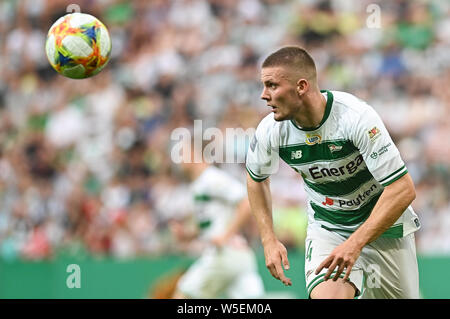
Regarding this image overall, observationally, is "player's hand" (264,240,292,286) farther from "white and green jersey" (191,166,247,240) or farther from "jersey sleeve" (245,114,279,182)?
"white and green jersey" (191,166,247,240)

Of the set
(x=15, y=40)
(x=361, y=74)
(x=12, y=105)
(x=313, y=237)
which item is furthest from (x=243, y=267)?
(x=15, y=40)

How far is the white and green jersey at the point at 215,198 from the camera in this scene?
351 inches

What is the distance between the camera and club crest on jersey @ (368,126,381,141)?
5.59 meters

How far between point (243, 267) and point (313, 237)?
108 inches

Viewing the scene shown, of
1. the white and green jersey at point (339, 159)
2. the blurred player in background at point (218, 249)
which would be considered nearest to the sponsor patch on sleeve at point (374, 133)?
the white and green jersey at point (339, 159)

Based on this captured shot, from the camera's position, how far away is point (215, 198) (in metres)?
8.96

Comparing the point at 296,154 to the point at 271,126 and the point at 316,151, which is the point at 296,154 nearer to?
the point at 316,151

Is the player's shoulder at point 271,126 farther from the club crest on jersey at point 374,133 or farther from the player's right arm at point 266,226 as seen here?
the club crest on jersey at point 374,133

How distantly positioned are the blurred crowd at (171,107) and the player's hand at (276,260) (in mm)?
4640

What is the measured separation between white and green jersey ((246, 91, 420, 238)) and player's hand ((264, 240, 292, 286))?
606mm

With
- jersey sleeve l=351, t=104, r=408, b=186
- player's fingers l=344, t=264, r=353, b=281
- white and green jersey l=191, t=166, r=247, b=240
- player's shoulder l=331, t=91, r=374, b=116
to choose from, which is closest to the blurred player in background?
white and green jersey l=191, t=166, r=247, b=240

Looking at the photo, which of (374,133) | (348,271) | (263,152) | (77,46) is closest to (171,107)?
(77,46)

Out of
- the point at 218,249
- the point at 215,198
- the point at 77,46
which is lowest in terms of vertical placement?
the point at 218,249

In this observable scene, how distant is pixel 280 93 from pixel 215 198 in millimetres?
3375
